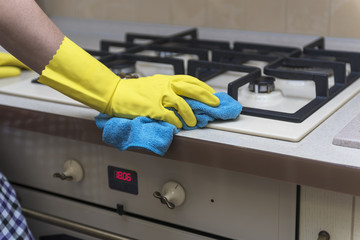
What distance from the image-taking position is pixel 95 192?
114 centimetres

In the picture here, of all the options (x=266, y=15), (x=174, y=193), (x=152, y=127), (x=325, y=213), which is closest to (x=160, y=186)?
(x=174, y=193)

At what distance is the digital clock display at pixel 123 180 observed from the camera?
1.07 meters

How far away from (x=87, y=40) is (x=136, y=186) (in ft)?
2.47

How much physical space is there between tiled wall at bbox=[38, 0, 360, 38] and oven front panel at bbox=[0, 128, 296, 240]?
621 mm

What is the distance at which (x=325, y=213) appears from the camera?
0.87 m

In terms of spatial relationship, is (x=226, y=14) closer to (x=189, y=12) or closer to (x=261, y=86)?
(x=189, y=12)

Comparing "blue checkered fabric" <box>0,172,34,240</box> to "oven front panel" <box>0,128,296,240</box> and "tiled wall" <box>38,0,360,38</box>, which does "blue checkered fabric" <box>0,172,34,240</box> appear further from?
"tiled wall" <box>38,0,360,38</box>

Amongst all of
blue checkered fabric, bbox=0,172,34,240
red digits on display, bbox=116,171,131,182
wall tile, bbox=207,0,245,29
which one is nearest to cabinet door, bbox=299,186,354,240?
red digits on display, bbox=116,171,131,182

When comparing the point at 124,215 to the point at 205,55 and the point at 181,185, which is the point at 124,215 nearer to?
the point at 181,185

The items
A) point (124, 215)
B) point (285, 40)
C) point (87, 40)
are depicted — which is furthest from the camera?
point (87, 40)

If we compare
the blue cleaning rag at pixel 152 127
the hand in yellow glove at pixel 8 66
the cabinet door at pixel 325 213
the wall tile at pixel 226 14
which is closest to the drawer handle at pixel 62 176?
the blue cleaning rag at pixel 152 127

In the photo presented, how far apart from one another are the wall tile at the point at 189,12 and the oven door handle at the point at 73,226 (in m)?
0.71

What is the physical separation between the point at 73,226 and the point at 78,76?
378mm

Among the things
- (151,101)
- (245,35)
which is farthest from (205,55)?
(151,101)
